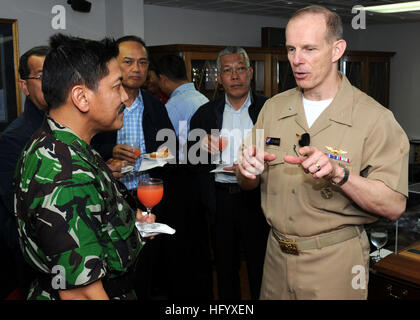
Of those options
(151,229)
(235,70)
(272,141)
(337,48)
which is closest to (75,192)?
(151,229)

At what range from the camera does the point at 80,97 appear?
1.32m

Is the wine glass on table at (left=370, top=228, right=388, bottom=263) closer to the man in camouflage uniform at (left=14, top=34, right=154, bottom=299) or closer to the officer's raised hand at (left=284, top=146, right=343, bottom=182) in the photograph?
the officer's raised hand at (left=284, top=146, right=343, bottom=182)

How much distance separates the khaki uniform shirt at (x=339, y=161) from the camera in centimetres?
159

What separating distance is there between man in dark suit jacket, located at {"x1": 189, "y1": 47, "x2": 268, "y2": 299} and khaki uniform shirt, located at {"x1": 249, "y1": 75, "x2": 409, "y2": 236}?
69 centimetres

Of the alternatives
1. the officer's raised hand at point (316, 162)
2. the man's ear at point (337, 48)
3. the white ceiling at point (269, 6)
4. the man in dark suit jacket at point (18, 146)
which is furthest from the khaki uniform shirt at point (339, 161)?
the white ceiling at point (269, 6)

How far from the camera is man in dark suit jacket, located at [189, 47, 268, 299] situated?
8.66ft

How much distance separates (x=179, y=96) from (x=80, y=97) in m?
2.42

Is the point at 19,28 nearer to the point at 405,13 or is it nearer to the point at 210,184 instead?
the point at 210,184

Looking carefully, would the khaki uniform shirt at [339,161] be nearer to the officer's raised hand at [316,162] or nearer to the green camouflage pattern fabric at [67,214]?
the officer's raised hand at [316,162]

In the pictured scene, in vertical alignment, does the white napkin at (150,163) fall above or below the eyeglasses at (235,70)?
below

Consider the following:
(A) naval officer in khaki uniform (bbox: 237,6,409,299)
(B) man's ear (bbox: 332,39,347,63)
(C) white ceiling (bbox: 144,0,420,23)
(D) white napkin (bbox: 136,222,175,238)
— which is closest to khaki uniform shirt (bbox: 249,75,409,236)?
(A) naval officer in khaki uniform (bbox: 237,6,409,299)

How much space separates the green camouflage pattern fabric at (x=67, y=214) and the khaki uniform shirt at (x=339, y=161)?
70cm

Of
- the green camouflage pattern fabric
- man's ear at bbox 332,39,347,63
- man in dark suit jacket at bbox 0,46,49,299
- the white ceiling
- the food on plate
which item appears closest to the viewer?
the green camouflage pattern fabric
